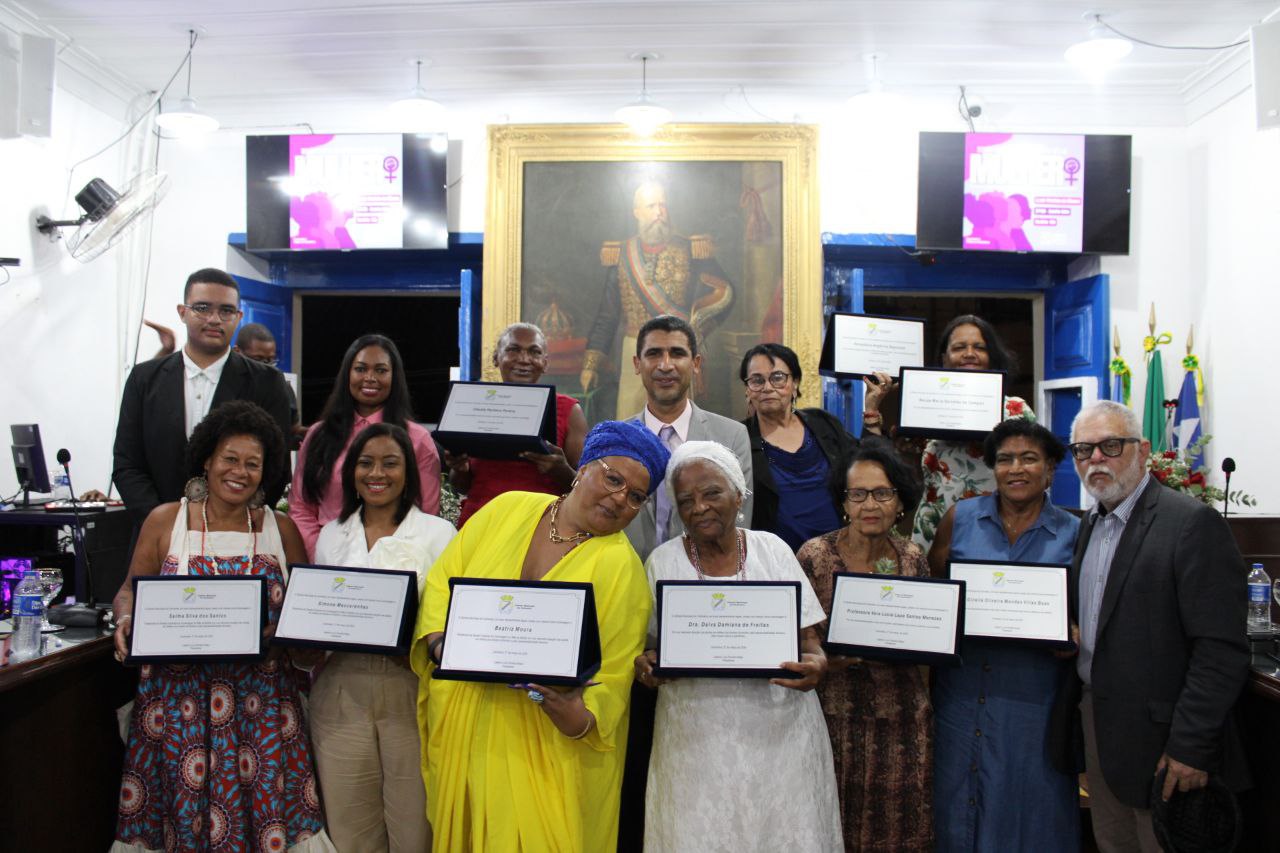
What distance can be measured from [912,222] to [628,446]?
212 inches

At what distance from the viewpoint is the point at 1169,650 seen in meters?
2.52

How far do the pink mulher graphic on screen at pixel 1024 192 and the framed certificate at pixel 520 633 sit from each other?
5504mm

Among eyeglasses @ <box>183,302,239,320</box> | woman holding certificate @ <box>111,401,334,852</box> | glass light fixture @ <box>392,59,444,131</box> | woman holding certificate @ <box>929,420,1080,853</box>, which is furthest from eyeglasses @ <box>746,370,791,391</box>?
glass light fixture @ <box>392,59,444,131</box>

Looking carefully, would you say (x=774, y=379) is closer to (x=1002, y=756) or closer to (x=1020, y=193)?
(x=1002, y=756)

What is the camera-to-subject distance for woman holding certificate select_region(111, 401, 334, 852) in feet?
8.84

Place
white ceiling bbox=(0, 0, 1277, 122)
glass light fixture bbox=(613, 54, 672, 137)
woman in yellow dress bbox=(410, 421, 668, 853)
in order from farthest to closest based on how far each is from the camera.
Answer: glass light fixture bbox=(613, 54, 672, 137) → white ceiling bbox=(0, 0, 1277, 122) → woman in yellow dress bbox=(410, 421, 668, 853)

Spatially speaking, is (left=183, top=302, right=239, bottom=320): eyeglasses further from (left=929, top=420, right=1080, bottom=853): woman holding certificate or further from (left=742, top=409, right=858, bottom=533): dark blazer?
(left=929, top=420, right=1080, bottom=853): woman holding certificate

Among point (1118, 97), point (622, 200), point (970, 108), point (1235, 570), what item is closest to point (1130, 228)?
point (1118, 97)

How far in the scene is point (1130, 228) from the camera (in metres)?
6.95

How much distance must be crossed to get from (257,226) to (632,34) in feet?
10.6

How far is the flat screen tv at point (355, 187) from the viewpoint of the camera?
23.0 ft

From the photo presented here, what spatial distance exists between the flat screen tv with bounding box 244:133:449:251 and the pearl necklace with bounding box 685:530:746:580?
16.3 ft

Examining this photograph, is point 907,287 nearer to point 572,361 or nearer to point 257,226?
point 572,361

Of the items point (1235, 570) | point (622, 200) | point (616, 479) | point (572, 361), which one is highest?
point (622, 200)
